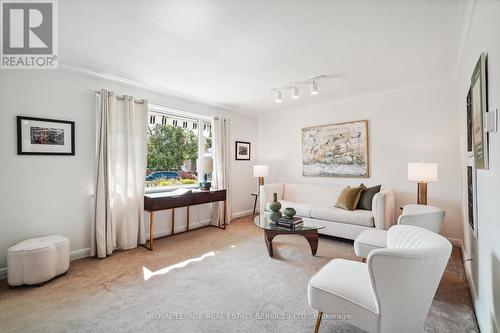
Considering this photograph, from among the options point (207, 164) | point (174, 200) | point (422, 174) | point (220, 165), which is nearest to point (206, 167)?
point (207, 164)

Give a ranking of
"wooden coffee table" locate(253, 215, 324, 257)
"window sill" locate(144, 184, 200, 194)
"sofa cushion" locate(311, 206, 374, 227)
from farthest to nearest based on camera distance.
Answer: "window sill" locate(144, 184, 200, 194), "sofa cushion" locate(311, 206, 374, 227), "wooden coffee table" locate(253, 215, 324, 257)

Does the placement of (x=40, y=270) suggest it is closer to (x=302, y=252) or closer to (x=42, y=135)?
(x=42, y=135)

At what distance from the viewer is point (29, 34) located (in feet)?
7.26

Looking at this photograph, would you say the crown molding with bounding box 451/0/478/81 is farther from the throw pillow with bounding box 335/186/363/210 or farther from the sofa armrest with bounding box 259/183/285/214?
the sofa armrest with bounding box 259/183/285/214

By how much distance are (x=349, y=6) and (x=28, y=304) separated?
3611 millimetres

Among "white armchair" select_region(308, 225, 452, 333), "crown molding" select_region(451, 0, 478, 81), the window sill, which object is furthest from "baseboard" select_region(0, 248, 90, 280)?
"crown molding" select_region(451, 0, 478, 81)

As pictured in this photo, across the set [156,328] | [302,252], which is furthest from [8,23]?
[302,252]

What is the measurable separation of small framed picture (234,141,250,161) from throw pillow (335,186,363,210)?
7.68 feet

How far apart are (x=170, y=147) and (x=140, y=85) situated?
45.3 inches

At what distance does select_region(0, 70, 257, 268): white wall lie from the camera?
258 centimetres

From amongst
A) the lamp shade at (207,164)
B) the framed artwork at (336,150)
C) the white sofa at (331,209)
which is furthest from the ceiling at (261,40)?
the white sofa at (331,209)

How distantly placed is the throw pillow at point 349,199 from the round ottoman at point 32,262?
3758 mm

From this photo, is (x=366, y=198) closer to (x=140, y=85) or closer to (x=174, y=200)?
(x=174, y=200)

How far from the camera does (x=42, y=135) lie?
110 inches
